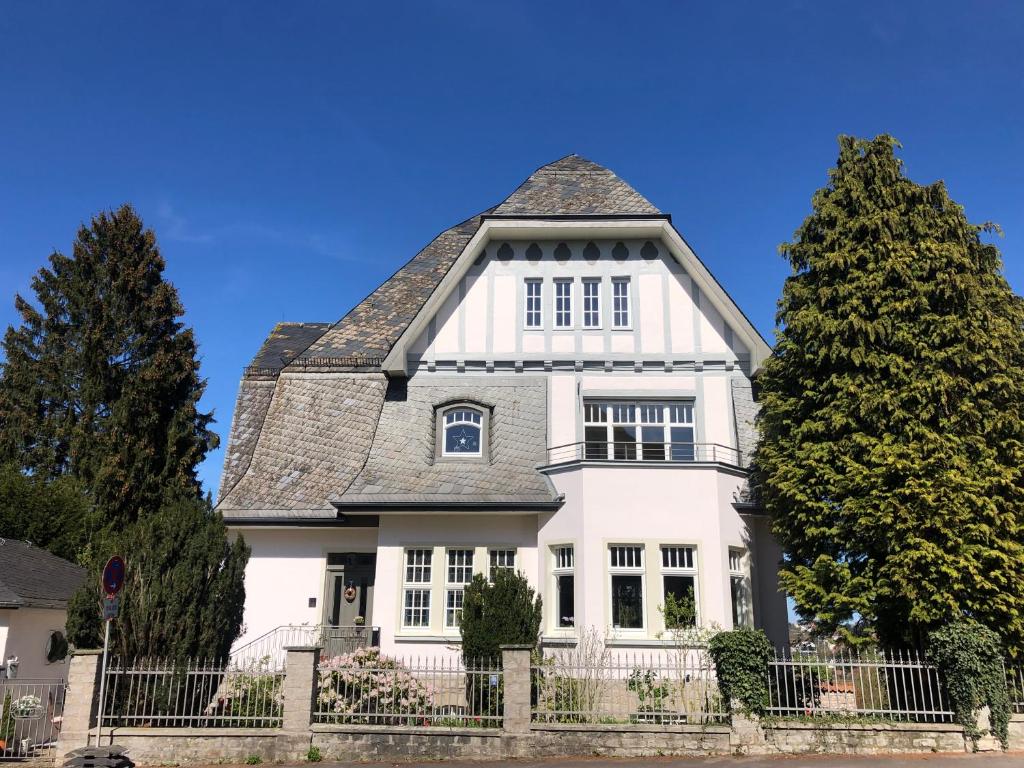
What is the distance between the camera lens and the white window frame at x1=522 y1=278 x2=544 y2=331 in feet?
66.3

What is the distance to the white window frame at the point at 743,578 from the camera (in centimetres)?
1689

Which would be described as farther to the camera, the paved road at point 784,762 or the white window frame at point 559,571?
the white window frame at point 559,571

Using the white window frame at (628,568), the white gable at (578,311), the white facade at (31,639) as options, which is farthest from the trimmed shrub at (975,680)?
the white facade at (31,639)

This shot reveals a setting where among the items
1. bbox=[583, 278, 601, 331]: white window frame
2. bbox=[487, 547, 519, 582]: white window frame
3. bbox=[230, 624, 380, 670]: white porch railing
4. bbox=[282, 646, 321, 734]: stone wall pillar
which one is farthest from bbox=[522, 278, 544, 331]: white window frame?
bbox=[282, 646, 321, 734]: stone wall pillar

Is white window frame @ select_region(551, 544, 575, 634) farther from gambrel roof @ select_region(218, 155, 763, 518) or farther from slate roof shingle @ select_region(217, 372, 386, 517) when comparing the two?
slate roof shingle @ select_region(217, 372, 386, 517)

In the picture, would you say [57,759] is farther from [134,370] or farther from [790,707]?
[134,370]

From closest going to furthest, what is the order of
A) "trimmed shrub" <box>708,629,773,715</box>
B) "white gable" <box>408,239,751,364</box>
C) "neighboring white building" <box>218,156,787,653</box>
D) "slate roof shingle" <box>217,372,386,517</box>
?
"trimmed shrub" <box>708,629,773,715</box>, "neighboring white building" <box>218,156,787,653</box>, "slate roof shingle" <box>217,372,386,517</box>, "white gable" <box>408,239,751,364</box>

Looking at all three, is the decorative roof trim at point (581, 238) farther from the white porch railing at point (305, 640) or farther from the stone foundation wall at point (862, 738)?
the stone foundation wall at point (862, 738)

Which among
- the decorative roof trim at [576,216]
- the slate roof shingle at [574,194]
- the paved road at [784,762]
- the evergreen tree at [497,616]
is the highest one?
the slate roof shingle at [574,194]

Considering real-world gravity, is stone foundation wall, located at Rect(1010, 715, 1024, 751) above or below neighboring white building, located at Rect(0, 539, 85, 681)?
below

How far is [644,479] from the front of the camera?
16.9 metres

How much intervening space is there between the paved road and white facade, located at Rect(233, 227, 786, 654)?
4268mm

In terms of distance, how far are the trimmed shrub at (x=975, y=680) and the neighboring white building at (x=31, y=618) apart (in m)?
16.7

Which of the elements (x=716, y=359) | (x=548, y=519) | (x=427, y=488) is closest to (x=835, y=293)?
(x=716, y=359)
